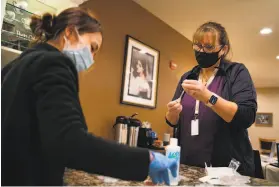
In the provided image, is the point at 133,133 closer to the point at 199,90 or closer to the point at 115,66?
the point at 115,66

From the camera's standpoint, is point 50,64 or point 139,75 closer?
point 50,64

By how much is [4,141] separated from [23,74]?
153 millimetres

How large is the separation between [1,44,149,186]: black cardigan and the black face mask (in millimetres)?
855

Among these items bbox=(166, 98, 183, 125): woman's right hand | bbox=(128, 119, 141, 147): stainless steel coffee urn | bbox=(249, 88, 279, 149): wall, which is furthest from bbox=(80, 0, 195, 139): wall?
bbox=(249, 88, 279, 149): wall

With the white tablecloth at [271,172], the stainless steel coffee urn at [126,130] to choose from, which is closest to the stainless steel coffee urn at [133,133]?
the stainless steel coffee urn at [126,130]

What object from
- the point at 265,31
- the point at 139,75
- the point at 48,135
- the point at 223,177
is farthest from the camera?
the point at 265,31

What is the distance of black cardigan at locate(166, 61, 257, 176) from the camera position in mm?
972

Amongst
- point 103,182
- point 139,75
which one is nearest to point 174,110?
point 103,182

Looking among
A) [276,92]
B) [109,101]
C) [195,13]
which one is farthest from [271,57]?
[109,101]

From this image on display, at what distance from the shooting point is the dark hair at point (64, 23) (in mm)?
698

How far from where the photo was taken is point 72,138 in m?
0.44

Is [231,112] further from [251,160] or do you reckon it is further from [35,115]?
[35,115]

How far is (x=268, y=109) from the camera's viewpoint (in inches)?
274

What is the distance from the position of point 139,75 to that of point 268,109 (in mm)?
6032
